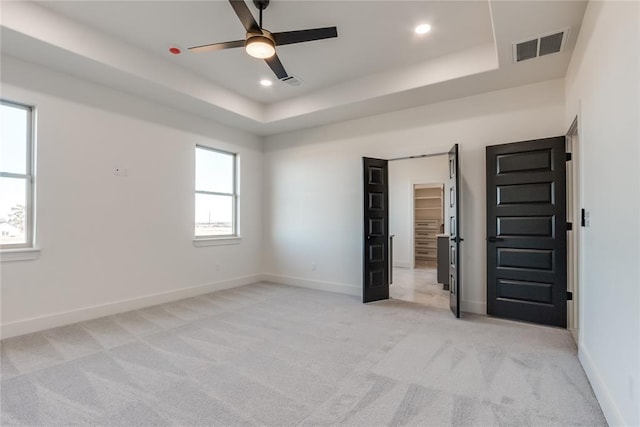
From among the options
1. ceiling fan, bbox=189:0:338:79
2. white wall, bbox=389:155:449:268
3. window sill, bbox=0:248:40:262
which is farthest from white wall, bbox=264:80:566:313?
window sill, bbox=0:248:40:262

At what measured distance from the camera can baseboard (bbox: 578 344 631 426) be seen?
1735 millimetres

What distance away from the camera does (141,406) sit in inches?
79.5

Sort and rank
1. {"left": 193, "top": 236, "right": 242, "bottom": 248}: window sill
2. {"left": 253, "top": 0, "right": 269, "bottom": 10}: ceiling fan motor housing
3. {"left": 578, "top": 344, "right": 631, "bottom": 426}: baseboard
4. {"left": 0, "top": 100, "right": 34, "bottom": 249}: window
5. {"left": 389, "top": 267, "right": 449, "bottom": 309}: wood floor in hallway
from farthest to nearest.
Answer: {"left": 193, "top": 236, "right": 242, "bottom": 248}: window sill, {"left": 389, "top": 267, "right": 449, "bottom": 309}: wood floor in hallway, {"left": 0, "top": 100, "right": 34, "bottom": 249}: window, {"left": 253, "top": 0, "right": 269, "bottom": 10}: ceiling fan motor housing, {"left": 578, "top": 344, "right": 631, "bottom": 426}: baseboard

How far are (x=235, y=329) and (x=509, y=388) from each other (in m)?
2.60

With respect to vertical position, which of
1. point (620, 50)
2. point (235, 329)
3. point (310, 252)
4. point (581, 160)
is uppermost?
point (620, 50)

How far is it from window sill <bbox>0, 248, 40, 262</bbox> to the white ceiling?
2.02 m

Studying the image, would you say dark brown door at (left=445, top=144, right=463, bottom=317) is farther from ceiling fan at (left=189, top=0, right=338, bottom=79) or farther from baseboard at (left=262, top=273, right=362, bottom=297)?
ceiling fan at (left=189, top=0, right=338, bottom=79)

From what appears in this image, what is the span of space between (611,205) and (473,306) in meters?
2.50

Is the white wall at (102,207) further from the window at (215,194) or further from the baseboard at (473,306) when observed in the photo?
the baseboard at (473,306)

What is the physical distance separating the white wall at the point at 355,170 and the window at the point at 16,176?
352 cm

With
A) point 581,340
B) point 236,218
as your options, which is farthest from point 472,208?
point 236,218

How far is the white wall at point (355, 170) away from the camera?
12.8 ft

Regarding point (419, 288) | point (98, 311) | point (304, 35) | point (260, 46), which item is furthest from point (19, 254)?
point (419, 288)

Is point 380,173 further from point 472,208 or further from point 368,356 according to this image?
point 368,356
